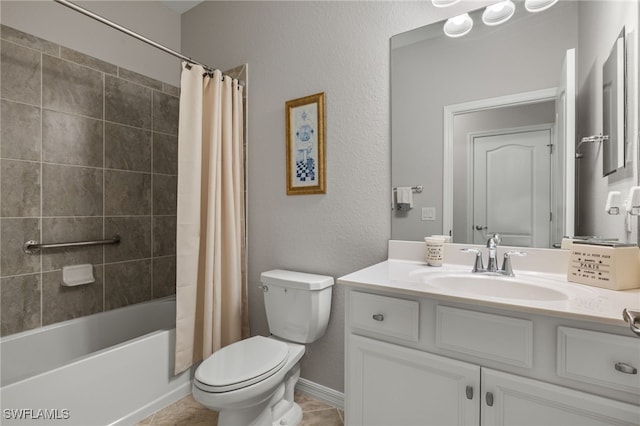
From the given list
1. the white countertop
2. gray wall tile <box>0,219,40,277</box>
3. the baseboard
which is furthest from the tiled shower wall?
the white countertop

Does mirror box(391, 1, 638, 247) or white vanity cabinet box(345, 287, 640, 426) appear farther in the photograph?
mirror box(391, 1, 638, 247)

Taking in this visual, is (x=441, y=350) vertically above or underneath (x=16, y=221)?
underneath

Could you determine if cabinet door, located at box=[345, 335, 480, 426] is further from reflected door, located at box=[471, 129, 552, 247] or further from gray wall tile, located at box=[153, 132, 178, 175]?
gray wall tile, located at box=[153, 132, 178, 175]

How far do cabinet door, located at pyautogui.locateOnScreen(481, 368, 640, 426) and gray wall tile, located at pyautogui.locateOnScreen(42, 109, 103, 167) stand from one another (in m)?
2.42

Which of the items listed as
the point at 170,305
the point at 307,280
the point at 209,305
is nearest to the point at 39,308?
the point at 170,305

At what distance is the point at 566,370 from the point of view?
2.74ft

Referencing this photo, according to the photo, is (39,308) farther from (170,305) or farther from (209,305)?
(209,305)

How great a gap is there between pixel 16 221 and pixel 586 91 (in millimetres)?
2808

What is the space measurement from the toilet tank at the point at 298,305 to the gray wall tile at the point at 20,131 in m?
1.52

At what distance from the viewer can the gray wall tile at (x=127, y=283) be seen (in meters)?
2.13

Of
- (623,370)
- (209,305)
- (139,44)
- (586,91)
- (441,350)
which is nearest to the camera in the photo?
(623,370)

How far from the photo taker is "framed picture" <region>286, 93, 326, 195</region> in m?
1.84

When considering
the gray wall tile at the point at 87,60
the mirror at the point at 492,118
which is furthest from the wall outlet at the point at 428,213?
the gray wall tile at the point at 87,60

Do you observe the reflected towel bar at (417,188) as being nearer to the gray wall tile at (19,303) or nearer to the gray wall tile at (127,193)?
the gray wall tile at (127,193)
